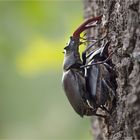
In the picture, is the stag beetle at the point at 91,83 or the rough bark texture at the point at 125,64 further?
the stag beetle at the point at 91,83

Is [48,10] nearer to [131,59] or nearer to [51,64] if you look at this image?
[51,64]

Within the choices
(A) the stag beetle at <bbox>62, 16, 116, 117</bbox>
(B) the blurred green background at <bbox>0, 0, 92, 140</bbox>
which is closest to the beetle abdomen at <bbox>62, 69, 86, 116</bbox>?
(A) the stag beetle at <bbox>62, 16, 116, 117</bbox>

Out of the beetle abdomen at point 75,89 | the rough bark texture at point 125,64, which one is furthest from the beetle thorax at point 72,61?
the rough bark texture at point 125,64

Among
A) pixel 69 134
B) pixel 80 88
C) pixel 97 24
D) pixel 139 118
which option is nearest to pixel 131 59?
pixel 139 118

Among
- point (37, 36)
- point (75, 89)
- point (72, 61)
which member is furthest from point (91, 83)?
point (37, 36)

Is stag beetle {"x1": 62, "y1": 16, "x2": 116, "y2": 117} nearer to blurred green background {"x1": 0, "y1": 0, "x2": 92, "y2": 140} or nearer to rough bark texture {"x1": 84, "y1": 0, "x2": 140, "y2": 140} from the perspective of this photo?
rough bark texture {"x1": 84, "y1": 0, "x2": 140, "y2": 140}

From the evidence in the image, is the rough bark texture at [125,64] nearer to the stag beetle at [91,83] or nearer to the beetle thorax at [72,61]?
the stag beetle at [91,83]

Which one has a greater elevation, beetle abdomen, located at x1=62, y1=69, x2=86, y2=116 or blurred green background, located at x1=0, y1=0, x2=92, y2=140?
blurred green background, located at x1=0, y1=0, x2=92, y2=140

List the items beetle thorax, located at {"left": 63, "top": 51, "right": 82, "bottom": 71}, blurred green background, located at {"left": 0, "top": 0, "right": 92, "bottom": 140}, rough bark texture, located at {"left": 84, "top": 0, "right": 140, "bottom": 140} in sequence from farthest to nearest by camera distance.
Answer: blurred green background, located at {"left": 0, "top": 0, "right": 92, "bottom": 140}, beetle thorax, located at {"left": 63, "top": 51, "right": 82, "bottom": 71}, rough bark texture, located at {"left": 84, "top": 0, "right": 140, "bottom": 140}
